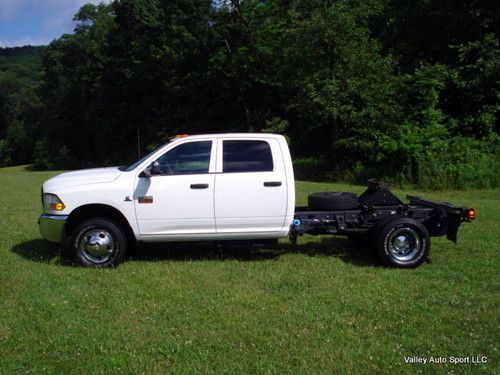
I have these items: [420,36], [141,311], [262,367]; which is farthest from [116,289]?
[420,36]

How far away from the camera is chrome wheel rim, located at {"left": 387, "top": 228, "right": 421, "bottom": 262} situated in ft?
25.4

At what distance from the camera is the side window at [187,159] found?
7.73 meters

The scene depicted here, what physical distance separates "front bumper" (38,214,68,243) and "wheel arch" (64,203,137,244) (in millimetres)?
77

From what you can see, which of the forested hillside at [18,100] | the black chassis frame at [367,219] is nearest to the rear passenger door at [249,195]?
the black chassis frame at [367,219]

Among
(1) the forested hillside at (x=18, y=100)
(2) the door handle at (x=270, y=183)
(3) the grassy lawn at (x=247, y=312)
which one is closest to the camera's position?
(3) the grassy lawn at (x=247, y=312)

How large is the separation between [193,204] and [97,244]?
1430mm

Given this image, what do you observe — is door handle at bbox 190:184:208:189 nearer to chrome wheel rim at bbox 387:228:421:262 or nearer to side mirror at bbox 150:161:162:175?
side mirror at bbox 150:161:162:175

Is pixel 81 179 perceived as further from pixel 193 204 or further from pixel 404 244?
pixel 404 244

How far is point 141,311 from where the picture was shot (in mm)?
5832

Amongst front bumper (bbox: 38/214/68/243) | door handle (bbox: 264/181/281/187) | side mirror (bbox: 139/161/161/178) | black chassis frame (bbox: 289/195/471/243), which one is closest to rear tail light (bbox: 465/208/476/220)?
black chassis frame (bbox: 289/195/471/243)

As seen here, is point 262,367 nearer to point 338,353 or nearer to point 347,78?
point 338,353

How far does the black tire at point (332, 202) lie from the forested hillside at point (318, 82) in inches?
431

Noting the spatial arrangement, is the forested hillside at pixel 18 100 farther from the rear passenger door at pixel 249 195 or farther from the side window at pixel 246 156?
the rear passenger door at pixel 249 195

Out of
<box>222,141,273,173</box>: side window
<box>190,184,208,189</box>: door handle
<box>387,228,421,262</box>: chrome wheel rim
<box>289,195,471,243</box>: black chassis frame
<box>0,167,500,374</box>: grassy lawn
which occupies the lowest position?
<box>0,167,500,374</box>: grassy lawn
